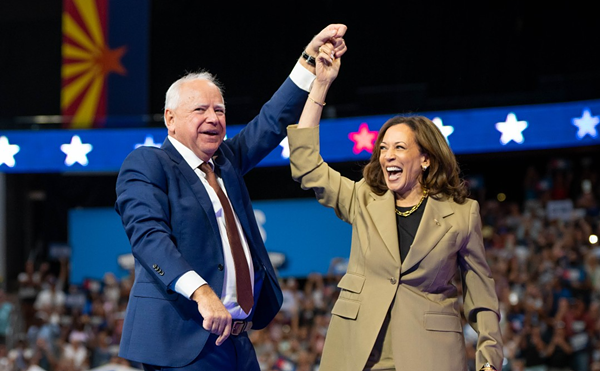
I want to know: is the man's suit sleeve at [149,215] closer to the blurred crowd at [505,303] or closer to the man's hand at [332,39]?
the man's hand at [332,39]

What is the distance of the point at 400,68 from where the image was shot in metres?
10.5

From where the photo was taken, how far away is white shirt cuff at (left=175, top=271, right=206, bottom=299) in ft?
6.94

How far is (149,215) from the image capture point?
2213 mm

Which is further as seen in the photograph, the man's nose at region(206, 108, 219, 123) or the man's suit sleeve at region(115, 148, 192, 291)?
the man's nose at region(206, 108, 219, 123)

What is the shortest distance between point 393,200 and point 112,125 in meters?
6.82

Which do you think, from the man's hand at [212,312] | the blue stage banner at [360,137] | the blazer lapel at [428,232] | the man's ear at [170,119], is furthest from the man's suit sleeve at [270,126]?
the blue stage banner at [360,137]

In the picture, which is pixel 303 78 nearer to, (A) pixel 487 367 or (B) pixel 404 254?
(B) pixel 404 254

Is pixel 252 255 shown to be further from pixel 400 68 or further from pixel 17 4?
pixel 17 4

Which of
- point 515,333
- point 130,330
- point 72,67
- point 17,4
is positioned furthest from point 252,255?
point 17,4

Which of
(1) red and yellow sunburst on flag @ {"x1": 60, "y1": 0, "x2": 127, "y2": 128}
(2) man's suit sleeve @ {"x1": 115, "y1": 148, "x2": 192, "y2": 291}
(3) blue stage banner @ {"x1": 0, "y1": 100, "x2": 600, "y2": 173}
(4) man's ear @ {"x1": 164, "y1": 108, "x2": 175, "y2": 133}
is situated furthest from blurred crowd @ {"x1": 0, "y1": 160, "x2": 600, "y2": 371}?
(2) man's suit sleeve @ {"x1": 115, "y1": 148, "x2": 192, "y2": 291}

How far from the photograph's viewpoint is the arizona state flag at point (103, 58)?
10875 millimetres

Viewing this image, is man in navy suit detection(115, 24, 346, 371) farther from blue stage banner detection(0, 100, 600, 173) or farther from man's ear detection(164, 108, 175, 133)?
blue stage banner detection(0, 100, 600, 173)

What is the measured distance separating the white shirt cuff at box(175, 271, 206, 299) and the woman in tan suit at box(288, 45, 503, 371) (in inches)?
22.0

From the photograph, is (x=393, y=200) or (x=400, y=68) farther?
(x=400, y=68)
